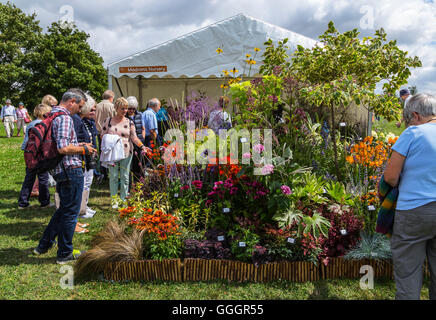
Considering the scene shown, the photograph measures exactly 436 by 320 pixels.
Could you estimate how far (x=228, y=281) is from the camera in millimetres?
3062

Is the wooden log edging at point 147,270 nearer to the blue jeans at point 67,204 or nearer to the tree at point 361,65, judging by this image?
the blue jeans at point 67,204

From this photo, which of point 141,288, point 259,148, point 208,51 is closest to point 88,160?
point 141,288

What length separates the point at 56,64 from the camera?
→ 1164 inches

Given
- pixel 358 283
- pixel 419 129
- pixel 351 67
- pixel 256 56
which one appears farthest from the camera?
pixel 256 56

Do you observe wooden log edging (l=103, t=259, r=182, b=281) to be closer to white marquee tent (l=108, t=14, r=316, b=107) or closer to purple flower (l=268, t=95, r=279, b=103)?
purple flower (l=268, t=95, r=279, b=103)

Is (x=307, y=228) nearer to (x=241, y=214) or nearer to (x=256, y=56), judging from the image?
(x=241, y=214)

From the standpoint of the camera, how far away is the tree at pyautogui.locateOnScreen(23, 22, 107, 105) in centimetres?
2925

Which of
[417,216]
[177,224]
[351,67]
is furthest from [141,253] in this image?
[351,67]

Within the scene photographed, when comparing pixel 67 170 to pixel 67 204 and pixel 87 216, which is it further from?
pixel 87 216

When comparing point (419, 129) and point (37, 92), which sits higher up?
point (37, 92)

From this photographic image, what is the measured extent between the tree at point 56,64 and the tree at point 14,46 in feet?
2.20

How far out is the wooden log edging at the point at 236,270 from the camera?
306cm

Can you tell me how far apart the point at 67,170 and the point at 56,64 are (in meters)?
30.8
